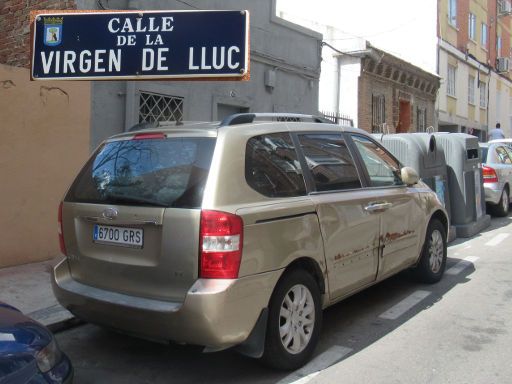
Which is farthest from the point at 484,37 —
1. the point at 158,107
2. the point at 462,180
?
the point at 158,107

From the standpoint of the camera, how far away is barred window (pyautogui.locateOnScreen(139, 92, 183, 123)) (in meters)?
7.93

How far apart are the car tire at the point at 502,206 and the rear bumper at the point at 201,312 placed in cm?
911

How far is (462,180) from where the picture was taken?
875cm

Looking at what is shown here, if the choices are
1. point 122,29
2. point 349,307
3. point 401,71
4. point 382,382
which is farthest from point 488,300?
point 401,71

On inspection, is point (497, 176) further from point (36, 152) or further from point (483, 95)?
point (483, 95)

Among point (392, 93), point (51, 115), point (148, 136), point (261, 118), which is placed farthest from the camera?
point (392, 93)

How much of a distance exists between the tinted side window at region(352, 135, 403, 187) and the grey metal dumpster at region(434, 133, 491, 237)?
371 cm

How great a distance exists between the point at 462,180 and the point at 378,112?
9636 millimetres

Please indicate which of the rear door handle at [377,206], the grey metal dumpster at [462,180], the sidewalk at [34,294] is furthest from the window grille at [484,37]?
the sidewalk at [34,294]

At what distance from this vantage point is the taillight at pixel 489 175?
35.4 feet

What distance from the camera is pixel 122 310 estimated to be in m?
3.46

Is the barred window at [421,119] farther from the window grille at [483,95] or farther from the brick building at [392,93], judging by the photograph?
the window grille at [483,95]

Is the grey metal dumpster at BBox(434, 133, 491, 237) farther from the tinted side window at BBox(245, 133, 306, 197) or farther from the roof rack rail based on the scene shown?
the tinted side window at BBox(245, 133, 306, 197)

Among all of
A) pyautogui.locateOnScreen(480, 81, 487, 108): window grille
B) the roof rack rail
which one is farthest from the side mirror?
pyautogui.locateOnScreen(480, 81, 487, 108): window grille
